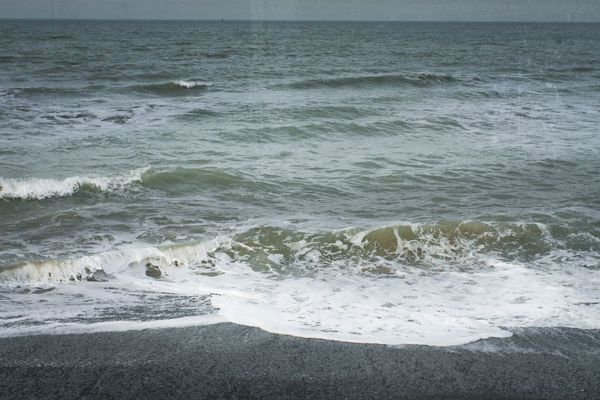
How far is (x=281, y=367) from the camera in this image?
12.2 ft

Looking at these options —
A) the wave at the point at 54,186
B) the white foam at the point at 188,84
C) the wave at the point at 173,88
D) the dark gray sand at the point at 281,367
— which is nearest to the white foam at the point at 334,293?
the dark gray sand at the point at 281,367

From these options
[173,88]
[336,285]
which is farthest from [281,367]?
[173,88]

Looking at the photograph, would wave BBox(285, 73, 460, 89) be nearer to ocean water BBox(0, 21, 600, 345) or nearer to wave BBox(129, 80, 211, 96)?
wave BBox(129, 80, 211, 96)

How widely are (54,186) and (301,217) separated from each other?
4103 millimetres

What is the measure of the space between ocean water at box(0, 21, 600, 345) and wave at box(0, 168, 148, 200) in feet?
0.10

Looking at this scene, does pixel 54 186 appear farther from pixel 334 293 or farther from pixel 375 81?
pixel 375 81

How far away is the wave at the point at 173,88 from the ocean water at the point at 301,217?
98.3 inches

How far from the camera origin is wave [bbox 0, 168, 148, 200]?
839 cm

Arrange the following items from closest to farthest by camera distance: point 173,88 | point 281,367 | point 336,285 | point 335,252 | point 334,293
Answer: point 281,367 → point 334,293 → point 336,285 → point 335,252 → point 173,88

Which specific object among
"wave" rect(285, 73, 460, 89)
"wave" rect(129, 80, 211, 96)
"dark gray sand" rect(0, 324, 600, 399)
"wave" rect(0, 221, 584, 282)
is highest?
"wave" rect(285, 73, 460, 89)

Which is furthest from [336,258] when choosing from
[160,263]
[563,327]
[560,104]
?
[560,104]

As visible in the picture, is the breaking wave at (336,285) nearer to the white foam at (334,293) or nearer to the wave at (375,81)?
the white foam at (334,293)

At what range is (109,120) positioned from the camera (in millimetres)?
14852

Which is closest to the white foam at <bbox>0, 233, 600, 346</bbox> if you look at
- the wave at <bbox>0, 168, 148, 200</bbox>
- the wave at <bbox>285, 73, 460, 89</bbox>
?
the wave at <bbox>0, 168, 148, 200</bbox>
